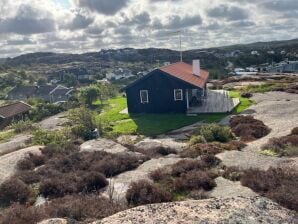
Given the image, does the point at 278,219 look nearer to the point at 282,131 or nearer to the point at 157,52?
the point at 282,131

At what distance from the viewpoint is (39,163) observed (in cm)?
1820

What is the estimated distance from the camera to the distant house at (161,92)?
109 ft

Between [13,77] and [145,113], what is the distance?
295 feet

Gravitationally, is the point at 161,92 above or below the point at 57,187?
above

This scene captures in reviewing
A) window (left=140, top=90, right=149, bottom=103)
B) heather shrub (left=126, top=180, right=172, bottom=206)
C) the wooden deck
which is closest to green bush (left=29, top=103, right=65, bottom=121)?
window (left=140, top=90, right=149, bottom=103)

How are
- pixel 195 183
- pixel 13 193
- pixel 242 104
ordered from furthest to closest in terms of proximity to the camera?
pixel 242 104, pixel 13 193, pixel 195 183

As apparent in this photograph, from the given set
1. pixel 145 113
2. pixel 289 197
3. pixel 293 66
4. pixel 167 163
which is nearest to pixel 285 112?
pixel 145 113

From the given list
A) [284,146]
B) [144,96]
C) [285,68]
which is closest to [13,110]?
[144,96]

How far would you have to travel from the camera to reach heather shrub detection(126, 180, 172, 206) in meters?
11.2

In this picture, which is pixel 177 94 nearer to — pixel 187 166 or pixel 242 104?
pixel 242 104

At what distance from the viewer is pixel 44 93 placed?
76750mm

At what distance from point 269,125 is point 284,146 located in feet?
24.5

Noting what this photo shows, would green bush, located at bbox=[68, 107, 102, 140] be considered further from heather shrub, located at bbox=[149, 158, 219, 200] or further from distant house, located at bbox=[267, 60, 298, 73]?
distant house, located at bbox=[267, 60, 298, 73]

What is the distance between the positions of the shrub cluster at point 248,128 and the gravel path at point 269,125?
0.52 metres
